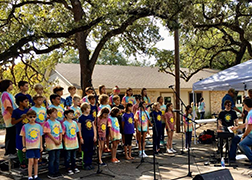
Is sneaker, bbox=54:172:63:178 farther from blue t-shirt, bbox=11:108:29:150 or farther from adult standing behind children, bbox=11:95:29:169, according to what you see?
blue t-shirt, bbox=11:108:29:150

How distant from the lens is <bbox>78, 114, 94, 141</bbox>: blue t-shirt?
6.70m

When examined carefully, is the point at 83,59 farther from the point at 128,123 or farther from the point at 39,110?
the point at 39,110

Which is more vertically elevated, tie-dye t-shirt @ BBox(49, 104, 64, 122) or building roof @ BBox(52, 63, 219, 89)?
building roof @ BBox(52, 63, 219, 89)

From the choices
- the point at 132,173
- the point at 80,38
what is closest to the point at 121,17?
the point at 80,38

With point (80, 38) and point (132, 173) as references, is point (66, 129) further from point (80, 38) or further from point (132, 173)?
point (80, 38)

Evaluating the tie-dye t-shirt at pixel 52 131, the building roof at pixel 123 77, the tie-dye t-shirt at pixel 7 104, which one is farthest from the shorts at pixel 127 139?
the building roof at pixel 123 77

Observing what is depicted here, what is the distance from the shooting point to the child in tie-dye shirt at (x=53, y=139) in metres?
5.96

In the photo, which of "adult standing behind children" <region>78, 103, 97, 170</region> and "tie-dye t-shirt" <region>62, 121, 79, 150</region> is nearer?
"tie-dye t-shirt" <region>62, 121, 79, 150</region>

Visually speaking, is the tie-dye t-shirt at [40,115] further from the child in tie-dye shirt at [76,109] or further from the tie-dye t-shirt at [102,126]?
the tie-dye t-shirt at [102,126]

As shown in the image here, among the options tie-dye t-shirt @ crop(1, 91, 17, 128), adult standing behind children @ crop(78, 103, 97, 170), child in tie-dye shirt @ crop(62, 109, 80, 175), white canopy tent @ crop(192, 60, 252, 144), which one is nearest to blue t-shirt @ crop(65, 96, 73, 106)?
adult standing behind children @ crop(78, 103, 97, 170)

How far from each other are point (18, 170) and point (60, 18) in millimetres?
8612

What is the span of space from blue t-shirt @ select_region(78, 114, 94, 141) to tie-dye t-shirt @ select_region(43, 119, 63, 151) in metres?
0.72

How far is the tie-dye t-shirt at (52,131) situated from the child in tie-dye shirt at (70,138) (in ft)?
0.76

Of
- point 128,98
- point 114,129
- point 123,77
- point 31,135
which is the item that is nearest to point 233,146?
point 114,129
